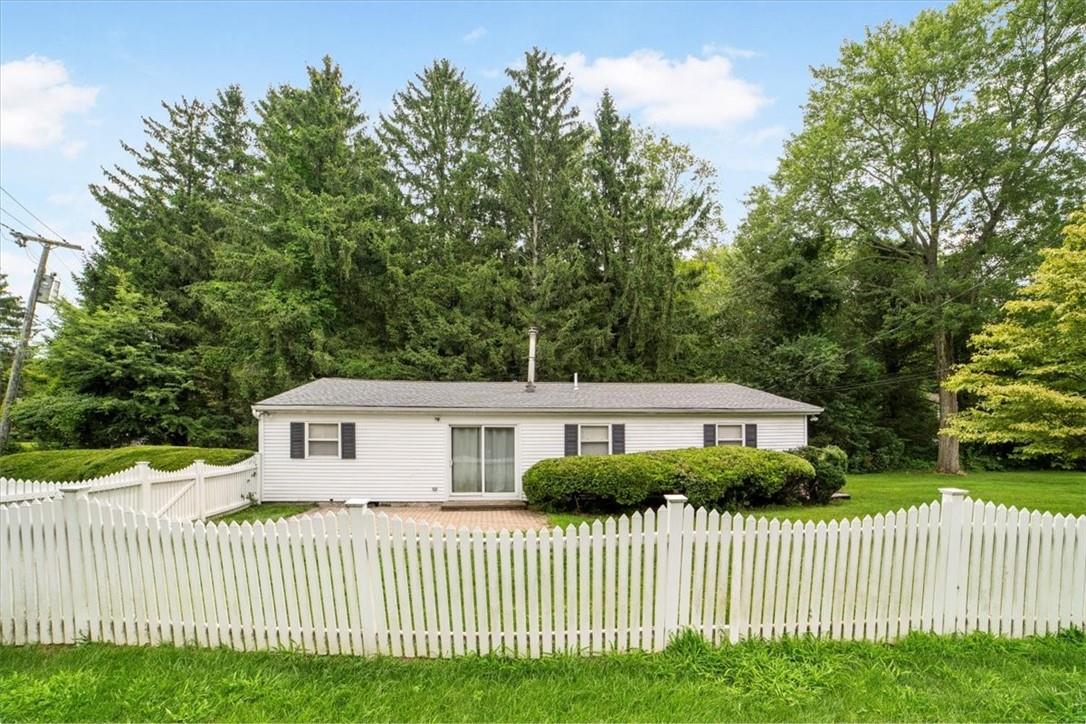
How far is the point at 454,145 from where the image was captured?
73.9 feet

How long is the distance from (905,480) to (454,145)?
20.7m

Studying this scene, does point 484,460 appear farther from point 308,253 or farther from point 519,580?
point 308,253

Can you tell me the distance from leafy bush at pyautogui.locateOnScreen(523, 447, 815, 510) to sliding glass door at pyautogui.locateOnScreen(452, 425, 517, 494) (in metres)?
1.33

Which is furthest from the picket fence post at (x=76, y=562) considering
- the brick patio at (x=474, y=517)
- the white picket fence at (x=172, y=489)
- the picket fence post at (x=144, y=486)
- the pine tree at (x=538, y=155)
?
the pine tree at (x=538, y=155)

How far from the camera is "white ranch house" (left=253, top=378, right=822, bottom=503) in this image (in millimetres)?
11758

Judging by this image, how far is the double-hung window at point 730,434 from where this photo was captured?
12570mm

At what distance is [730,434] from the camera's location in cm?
1259

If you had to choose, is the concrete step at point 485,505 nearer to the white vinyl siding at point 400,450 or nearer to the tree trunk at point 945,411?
the white vinyl siding at point 400,450

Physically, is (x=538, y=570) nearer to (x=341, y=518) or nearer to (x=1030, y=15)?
(x=341, y=518)

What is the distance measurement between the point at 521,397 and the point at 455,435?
6.09 ft

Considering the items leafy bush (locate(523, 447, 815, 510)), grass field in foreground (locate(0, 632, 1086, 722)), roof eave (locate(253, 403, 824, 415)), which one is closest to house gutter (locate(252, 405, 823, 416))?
roof eave (locate(253, 403, 824, 415))

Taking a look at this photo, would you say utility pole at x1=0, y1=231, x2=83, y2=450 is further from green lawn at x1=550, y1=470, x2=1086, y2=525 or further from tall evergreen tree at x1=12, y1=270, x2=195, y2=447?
green lawn at x1=550, y1=470, x2=1086, y2=525

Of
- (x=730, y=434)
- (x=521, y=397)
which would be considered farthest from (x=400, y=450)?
(x=730, y=434)

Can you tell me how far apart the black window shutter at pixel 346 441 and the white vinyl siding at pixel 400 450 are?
11 centimetres
